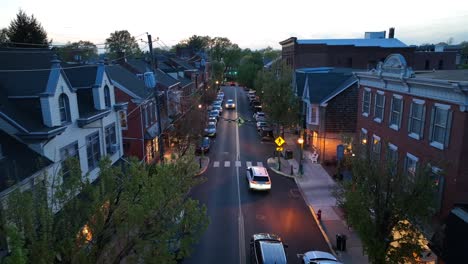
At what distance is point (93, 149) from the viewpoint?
1881 cm

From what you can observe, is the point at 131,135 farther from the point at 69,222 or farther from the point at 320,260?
the point at 69,222

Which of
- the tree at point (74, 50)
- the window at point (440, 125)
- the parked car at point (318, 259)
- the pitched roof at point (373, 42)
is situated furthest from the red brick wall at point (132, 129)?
the pitched roof at point (373, 42)

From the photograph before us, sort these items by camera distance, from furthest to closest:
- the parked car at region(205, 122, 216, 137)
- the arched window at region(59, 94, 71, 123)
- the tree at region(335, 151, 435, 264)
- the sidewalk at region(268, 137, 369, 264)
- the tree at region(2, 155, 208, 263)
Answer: the parked car at region(205, 122, 216, 137), the sidewalk at region(268, 137, 369, 264), the arched window at region(59, 94, 71, 123), the tree at region(335, 151, 435, 264), the tree at region(2, 155, 208, 263)

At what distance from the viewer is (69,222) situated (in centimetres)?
715

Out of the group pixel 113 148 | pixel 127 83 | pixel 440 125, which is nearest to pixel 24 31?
pixel 127 83

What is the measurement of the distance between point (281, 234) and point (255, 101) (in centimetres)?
5058

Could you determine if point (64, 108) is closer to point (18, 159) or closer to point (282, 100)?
point (18, 159)

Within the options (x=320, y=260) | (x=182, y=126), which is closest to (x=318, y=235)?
(x=320, y=260)

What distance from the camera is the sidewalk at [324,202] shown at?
57.6ft

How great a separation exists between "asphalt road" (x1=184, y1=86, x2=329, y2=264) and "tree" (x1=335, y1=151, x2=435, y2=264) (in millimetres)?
5275

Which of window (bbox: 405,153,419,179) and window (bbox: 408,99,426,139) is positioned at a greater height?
window (bbox: 408,99,426,139)

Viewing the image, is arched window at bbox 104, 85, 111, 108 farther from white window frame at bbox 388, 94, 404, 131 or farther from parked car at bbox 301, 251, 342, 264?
white window frame at bbox 388, 94, 404, 131

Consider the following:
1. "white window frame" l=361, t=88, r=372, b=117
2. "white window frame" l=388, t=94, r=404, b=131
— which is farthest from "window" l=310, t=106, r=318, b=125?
"white window frame" l=388, t=94, r=404, b=131

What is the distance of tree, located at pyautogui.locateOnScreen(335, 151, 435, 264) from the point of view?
39.6ft
